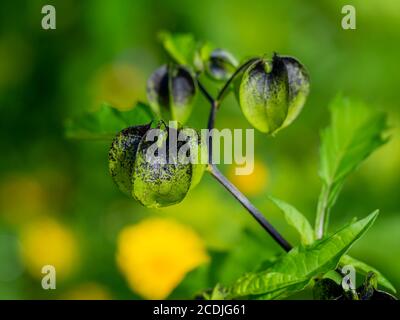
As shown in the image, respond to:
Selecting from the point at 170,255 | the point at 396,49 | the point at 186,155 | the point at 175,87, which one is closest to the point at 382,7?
the point at 396,49

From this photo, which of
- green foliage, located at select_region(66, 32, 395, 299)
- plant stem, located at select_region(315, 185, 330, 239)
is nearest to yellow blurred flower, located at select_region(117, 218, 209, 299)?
green foliage, located at select_region(66, 32, 395, 299)

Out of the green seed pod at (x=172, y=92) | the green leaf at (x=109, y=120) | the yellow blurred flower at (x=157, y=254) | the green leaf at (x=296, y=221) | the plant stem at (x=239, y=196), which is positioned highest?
the green seed pod at (x=172, y=92)

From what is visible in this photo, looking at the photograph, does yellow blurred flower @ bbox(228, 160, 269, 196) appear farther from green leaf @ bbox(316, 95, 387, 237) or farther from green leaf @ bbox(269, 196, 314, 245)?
green leaf @ bbox(269, 196, 314, 245)

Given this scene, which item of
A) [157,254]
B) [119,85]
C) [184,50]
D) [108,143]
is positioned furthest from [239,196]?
[119,85]

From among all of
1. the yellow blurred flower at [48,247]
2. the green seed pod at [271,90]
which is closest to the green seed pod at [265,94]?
the green seed pod at [271,90]

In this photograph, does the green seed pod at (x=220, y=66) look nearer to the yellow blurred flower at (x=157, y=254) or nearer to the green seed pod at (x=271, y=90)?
the green seed pod at (x=271, y=90)

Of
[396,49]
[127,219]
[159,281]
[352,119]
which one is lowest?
[159,281]
